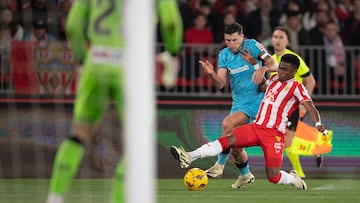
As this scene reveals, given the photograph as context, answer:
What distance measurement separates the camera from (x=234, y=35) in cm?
1361

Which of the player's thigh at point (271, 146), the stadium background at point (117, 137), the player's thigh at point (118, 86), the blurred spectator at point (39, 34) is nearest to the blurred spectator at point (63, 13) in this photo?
the blurred spectator at point (39, 34)

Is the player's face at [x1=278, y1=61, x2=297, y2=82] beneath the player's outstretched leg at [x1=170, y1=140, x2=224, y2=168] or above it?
above

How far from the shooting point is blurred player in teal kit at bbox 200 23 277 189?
13602 mm

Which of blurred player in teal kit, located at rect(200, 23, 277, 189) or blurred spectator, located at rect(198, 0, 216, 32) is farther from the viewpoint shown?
blurred spectator, located at rect(198, 0, 216, 32)

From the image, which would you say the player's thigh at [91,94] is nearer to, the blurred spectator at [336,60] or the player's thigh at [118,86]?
the player's thigh at [118,86]

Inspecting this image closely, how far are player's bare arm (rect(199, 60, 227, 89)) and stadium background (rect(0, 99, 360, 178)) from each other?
2.20 metres

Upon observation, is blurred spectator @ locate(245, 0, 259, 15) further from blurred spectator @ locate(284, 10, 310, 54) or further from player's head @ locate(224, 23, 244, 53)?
player's head @ locate(224, 23, 244, 53)

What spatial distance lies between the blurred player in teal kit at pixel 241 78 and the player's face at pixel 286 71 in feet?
2.90

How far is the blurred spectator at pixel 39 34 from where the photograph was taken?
15.8 metres

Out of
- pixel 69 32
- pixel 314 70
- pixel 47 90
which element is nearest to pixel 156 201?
pixel 69 32

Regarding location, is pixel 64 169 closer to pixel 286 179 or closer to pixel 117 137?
pixel 286 179

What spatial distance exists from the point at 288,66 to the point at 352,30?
5650 millimetres

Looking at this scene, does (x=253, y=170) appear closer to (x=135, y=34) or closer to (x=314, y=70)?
(x=314, y=70)

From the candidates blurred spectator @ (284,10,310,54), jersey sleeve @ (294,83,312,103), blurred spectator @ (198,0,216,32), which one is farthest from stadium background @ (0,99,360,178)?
jersey sleeve @ (294,83,312,103)
